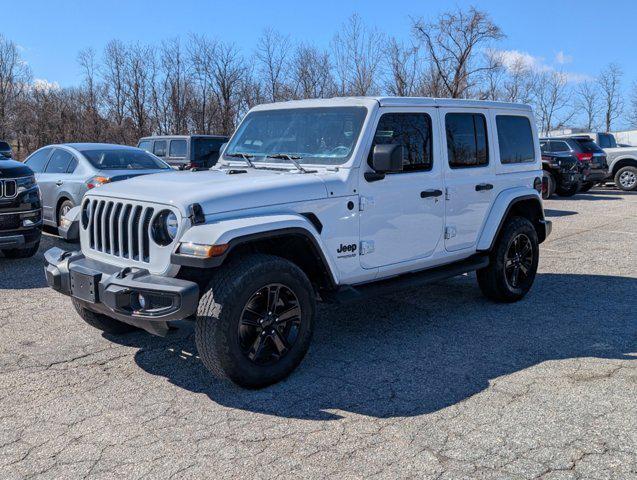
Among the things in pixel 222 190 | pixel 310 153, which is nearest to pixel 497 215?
pixel 310 153

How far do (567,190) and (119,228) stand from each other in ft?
55.1

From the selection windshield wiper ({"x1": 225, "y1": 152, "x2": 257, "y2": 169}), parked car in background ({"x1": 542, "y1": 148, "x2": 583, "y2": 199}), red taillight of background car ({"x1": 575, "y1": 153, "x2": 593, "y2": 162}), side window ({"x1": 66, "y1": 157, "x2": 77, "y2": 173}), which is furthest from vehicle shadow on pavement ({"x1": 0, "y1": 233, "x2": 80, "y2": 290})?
red taillight of background car ({"x1": 575, "y1": 153, "x2": 593, "y2": 162})

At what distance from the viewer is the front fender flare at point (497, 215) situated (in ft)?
19.3

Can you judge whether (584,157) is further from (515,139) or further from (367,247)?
(367,247)

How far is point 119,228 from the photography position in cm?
424

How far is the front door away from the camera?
4.77 metres

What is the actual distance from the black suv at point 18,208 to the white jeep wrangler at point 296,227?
128 inches

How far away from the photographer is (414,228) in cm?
513

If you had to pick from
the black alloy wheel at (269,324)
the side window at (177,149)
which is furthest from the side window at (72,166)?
the black alloy wheel at (269,324)

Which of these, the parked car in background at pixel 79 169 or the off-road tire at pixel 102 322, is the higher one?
the parked car in background at pixel 79 169

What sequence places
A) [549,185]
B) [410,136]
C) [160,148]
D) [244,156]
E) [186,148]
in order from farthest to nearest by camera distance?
[549,185], [160,148], [186,148], [244,156], [410,136]

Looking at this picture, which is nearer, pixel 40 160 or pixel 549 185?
pixel 40 160

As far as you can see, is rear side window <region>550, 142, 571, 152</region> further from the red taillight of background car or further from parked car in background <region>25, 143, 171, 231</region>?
parked car in background <region>25, 143, 171, 231</region>

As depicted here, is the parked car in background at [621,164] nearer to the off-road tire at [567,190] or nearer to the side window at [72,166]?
the off-road tire at [567,190]
